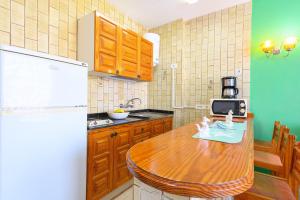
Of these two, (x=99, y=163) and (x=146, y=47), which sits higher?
(x=146, y=47)

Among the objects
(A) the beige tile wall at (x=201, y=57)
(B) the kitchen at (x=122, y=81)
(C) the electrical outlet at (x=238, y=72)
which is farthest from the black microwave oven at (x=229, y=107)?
(C) the electrical outlet at (x=238, y=72)

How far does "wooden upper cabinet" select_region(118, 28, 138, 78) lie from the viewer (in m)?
2.11

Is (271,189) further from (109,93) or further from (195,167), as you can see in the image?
(109,93)

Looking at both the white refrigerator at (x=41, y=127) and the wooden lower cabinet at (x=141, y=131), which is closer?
the white refrigerator at (x=41, y=127)

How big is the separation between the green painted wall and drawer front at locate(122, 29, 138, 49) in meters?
1.82

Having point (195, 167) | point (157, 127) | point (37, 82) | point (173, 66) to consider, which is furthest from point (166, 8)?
point (195, 167)

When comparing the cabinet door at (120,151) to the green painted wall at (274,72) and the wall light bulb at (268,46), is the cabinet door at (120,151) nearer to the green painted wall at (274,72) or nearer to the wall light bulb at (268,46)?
the green painted wall at (274,72)

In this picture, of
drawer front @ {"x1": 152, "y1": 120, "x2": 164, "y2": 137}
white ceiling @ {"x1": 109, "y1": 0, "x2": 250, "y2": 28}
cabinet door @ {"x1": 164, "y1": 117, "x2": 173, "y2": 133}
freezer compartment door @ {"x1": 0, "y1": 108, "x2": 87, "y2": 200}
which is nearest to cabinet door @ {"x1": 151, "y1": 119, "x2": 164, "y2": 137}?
drawer front @ {"x1": 152, "y1": 120, "x2": 164, "y2": 137}

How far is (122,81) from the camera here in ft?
8.49

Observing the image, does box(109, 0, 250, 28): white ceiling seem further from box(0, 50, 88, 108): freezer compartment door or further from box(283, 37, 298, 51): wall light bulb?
box(0, 50, 88, 108): freezer compartment door

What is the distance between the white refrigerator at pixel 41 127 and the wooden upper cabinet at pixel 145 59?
1227mm

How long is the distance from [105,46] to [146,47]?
921 millimetres

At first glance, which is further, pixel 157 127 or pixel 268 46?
pixel 157 127

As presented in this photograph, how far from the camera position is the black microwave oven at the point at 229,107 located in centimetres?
208
